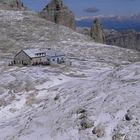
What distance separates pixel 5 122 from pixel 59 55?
45.7 metres

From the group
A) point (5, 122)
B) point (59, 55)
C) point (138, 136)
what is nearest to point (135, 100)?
point (138, 136)

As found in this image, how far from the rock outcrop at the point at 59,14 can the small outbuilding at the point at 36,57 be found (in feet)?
287

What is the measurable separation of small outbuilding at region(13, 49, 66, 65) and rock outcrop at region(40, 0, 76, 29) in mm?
87494

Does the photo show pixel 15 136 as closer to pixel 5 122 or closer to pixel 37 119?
pixel 37 119

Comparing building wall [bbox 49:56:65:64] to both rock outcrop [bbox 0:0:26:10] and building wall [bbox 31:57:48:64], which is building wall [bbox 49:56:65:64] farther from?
rock outcrop [bbox 0:0:26:10]

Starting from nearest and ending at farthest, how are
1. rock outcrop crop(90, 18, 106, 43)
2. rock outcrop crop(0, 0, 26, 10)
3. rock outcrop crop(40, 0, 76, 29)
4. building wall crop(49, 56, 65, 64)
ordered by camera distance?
building wall crop(49, 56, 65, 64), rock outcrop crop(90, 18, 106, 43), rock outcrop crop(40, 0, 76, 29), rock outcrop crop(0, 0, 26, 10)

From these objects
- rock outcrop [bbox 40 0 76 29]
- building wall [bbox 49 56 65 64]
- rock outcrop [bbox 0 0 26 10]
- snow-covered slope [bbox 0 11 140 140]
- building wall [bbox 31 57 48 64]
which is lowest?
building wall [bbox 49 56 65 64]

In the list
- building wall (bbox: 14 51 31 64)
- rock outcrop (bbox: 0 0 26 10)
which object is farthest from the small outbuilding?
rock outcrop (bbox: 0 0 26 10)

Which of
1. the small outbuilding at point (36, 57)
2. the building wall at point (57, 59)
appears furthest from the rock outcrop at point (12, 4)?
the small outbuilding at point (36, 57)

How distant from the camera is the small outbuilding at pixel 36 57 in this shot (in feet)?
264

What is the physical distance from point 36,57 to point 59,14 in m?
94.4

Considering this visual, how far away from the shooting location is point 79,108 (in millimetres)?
35219

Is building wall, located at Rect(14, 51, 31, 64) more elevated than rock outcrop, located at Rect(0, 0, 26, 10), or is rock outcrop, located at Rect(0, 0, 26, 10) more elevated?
rock outcrop, located at Rect(0, 0, 26, 10)

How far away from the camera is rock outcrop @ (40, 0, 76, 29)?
17262 centimetres
